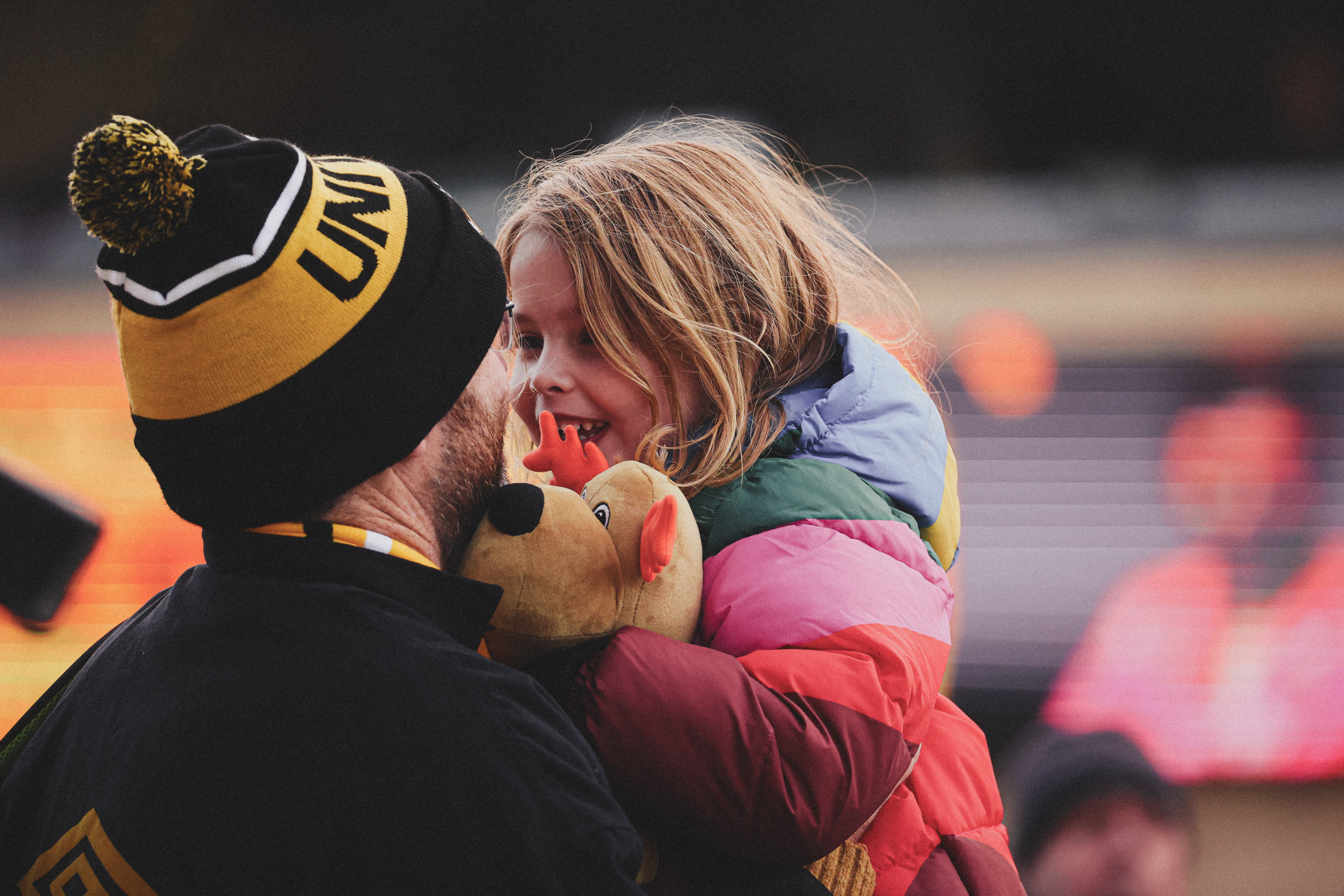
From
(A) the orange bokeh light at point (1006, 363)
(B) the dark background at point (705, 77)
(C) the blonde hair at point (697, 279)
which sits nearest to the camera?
(C) the blonde hair at point (697, 279)

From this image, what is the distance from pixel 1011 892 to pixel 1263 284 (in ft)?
18.8

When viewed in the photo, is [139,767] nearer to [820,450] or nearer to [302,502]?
[302,502]

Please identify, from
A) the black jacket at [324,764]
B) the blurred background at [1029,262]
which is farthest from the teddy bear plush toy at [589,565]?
the blurred background at [1029,262]

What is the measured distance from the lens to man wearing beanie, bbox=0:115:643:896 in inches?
34.3

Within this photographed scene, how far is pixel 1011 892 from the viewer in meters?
1.34

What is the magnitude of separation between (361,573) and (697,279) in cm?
80

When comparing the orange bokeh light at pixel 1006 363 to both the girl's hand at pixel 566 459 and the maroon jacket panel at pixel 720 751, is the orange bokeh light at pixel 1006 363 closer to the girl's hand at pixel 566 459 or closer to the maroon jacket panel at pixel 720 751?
the girl's hand at pixel 566 459

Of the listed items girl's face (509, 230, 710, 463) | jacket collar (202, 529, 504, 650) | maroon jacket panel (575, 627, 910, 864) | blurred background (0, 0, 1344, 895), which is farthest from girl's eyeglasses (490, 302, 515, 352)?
blurred background (0, 0, 1344, 895)

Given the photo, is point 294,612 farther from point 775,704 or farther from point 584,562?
point 775,704

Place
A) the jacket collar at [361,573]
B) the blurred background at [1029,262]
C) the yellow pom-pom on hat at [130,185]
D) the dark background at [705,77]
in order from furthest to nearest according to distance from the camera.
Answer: the dark background at [705,77] → the blurred background at [1029,262] → the jacket collar at [361,573] → the yellow pom-pom on hat at [130,185]

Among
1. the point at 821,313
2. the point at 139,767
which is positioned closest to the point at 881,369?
the point at 821,313

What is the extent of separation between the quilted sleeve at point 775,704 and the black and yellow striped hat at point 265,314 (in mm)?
380

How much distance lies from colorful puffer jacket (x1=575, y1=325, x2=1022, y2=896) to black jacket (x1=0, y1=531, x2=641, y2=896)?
0.12 meters

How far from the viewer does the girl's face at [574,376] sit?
1568mm
